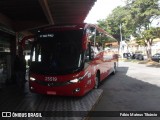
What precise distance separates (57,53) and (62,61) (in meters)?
0.45

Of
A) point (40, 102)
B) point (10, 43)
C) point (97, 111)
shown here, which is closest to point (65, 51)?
point (40, 102)

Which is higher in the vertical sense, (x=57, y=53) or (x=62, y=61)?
(x=57, y=53)

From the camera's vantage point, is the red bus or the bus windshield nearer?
the red bus

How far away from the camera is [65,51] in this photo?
10.4 meters

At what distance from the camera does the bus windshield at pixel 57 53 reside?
32.9ft

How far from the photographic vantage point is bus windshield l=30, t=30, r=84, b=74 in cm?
1003

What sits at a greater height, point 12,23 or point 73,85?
point 12,23

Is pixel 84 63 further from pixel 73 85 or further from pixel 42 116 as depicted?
pixel 42 116

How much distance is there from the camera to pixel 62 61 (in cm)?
1014

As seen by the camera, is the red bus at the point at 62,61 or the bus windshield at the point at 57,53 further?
the bus windshield at the point at 57,53

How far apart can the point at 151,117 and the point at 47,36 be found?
514cm

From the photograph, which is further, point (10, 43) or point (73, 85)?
point (10, 43)

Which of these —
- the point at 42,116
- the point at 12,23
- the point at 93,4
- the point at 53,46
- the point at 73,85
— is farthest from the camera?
the point at 12,23

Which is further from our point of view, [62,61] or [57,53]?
[57,53]
